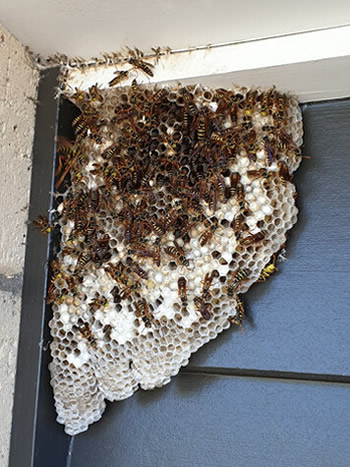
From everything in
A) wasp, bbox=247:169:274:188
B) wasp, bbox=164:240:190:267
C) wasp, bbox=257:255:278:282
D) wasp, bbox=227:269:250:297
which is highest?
wasp, bbox=247:169:274:188

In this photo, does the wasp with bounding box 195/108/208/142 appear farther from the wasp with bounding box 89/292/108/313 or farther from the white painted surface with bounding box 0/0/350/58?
the wasp with bounding box 89/292/108/313

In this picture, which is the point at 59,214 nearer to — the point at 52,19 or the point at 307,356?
the point at 52,19

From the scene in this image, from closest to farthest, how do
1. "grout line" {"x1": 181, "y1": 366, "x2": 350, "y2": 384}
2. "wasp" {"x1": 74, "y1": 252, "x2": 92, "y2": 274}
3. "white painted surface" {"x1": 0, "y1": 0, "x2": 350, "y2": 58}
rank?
1. "white painted surface" {"x1": 0, "y1": 0, "x2": 350, "y2": 58}
2. "grout line" {"x1": 181, "y1": 366, "x2": 350, "y2": 384}
3. "wasp" {"x1": 74, "y1": 252, "x2": 92, "y2": 274}

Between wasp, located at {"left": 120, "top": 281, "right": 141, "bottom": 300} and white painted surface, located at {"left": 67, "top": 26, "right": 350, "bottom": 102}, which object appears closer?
white painted surface, located at {"left": 67, "top": 26, "right": 350, "bottom": 102}

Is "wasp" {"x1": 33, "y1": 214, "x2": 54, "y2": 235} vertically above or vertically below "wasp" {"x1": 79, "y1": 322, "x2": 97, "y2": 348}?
above

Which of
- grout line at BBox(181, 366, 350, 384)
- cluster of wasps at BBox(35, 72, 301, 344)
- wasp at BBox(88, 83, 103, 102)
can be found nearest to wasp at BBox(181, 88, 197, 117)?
cluster of wasps at BBox(35, 72, 301, 344)

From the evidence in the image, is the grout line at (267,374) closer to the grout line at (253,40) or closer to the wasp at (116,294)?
the wasp at (116,294)

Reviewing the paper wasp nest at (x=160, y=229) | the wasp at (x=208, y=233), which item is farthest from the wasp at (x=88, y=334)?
the wasp at (x=208, y=233)

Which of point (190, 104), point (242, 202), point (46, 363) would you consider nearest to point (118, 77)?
point (190, 104)
